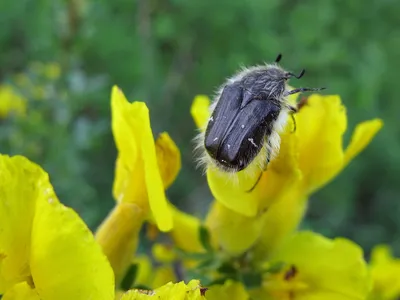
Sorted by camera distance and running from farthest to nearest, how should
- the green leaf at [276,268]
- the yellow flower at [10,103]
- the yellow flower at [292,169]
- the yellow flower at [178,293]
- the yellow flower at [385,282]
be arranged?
the yellow flower at [10,103]
the yellow flower at [385,282]
the green leaf at [276,268]
the yellow flower at [292,169]
the yellow flower at [178,293]

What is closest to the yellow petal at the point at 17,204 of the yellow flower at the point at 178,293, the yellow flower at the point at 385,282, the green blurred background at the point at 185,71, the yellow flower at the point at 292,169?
the yellow flower at the point at 178,293

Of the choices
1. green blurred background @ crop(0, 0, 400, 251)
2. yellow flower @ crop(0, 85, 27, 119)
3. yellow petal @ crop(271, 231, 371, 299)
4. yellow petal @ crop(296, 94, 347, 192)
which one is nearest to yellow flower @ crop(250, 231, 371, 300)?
yellow petal @ crop(271, 231, 371, 299)

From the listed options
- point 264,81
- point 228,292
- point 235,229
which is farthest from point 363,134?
point 228,292

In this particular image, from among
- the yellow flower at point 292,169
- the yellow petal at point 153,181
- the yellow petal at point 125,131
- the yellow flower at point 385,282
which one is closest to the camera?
the yellow petal at point 153,181

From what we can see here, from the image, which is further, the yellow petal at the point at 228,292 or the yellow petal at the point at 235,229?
the yellow petal at the point at 235,229

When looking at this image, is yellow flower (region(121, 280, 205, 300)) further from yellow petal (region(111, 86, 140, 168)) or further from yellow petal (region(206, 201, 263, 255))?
yellow petal (region(206, 201, 263, 255))

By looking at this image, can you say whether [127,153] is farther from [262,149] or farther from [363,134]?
[363,134]

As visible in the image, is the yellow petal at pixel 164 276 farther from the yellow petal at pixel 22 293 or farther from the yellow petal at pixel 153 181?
the yellow petal at pixel 22 293
